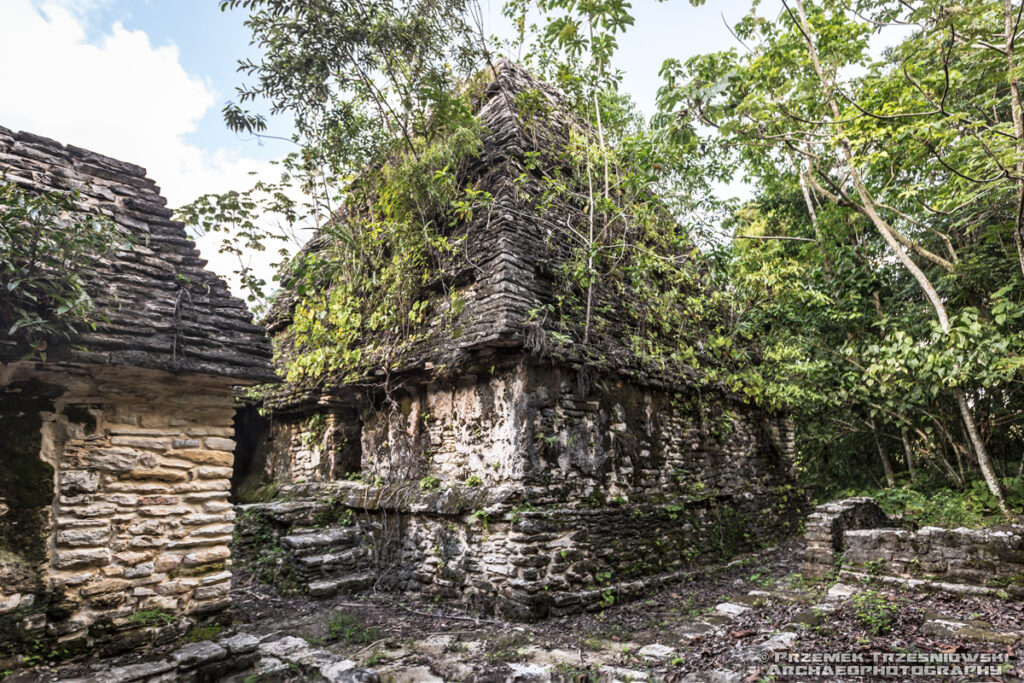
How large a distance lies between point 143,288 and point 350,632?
3.84 m

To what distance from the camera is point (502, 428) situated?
627 centimetres

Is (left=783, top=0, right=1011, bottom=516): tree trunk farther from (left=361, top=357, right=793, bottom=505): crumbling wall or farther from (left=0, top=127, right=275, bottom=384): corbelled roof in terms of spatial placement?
(left=0, top=127, right=275, bottom=384): corbelled roof

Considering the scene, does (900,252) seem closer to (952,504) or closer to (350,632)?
(952,504)

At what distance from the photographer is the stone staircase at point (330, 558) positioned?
6688 millimetres

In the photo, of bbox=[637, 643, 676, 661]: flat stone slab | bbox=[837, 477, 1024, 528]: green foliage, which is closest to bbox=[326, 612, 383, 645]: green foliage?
bbox=[637, 643, 676, 661]: flat stone slab

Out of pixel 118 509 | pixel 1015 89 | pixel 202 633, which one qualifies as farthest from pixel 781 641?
pixel 1015 89

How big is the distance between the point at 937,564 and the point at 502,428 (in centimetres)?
534

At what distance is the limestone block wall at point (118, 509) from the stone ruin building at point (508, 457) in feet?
8.76

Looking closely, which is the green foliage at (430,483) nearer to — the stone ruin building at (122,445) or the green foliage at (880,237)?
the stone ruin building at (122,445)

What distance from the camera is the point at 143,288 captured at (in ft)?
14.1

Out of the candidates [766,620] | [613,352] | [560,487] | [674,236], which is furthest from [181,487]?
[674,236]

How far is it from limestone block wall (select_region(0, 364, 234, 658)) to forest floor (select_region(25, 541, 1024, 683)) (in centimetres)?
34

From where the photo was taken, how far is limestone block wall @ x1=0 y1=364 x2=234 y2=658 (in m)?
3.59

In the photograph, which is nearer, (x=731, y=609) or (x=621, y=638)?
(x=621, y=638)
